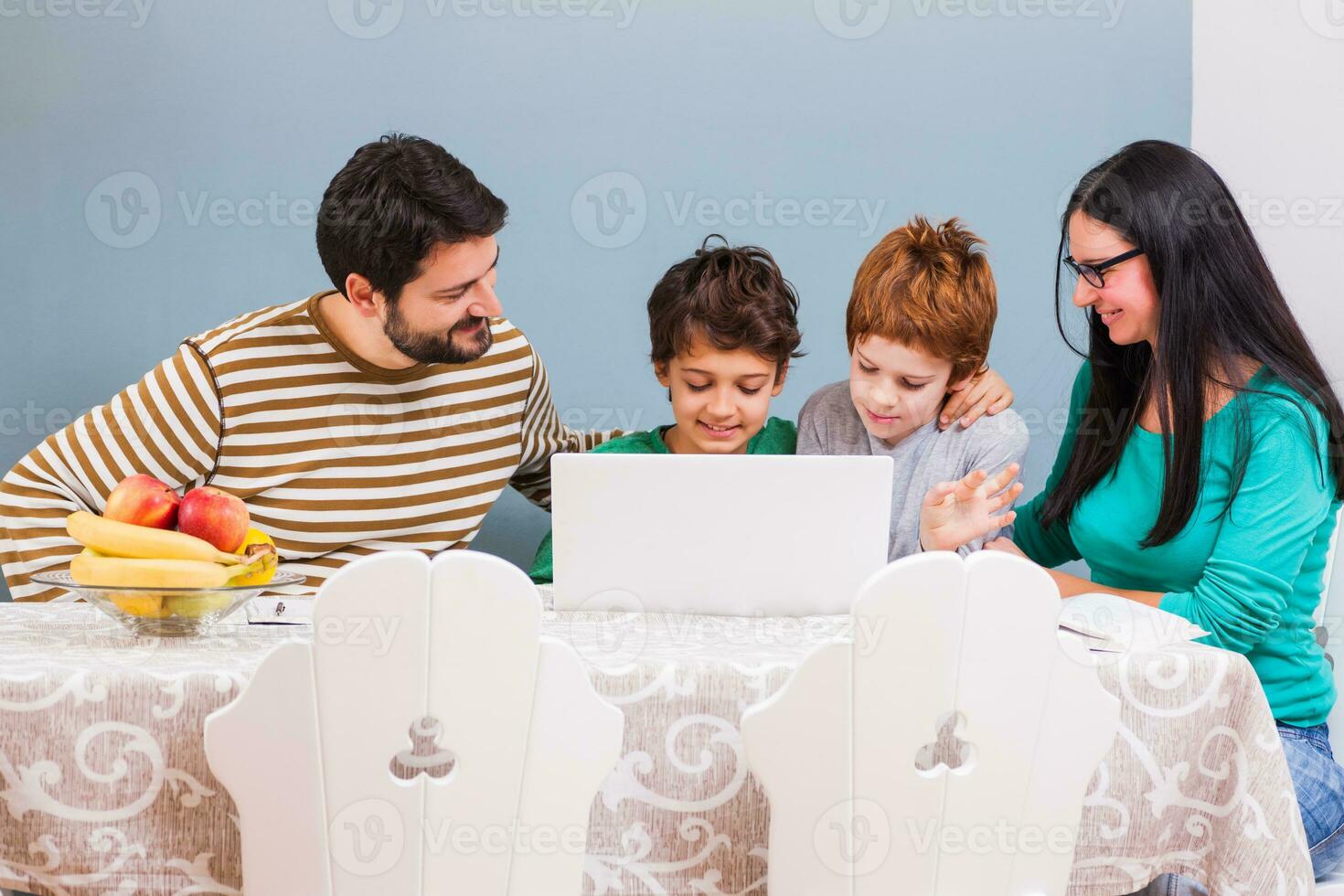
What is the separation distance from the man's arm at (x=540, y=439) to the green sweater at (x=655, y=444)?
124 mm

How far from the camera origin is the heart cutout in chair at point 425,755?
33.5 inches

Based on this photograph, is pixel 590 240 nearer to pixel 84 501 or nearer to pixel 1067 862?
pixel 84 501

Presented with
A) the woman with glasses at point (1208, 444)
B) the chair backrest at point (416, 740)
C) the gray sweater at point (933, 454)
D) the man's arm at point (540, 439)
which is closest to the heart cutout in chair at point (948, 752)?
the chair backrest at point (416, 740)

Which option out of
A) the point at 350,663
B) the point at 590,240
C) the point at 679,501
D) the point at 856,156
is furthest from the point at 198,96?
the point at 350,663

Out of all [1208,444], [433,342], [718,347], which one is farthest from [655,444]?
[1208,444]

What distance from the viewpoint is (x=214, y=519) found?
1128mm

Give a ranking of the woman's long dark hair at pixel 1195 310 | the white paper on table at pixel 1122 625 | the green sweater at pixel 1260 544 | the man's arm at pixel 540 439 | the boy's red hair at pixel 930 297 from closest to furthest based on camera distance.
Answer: the white paper on table at pixel 1122 625 < the green sweater at pixel 1260 544 < the woman's long dark hair at pixel 1195 310 < the boy's red hair at pixel 930 297 < the man's arm at pixel 540 439

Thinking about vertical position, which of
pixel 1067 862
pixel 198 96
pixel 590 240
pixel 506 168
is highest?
pixel 198 96

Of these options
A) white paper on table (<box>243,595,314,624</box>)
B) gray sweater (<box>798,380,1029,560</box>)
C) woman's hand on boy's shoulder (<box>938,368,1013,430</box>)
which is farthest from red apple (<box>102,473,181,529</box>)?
woman's hand on boy's shoulder (<box>938,368,1013,430</box>)

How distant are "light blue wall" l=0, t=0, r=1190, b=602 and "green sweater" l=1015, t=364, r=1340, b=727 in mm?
667

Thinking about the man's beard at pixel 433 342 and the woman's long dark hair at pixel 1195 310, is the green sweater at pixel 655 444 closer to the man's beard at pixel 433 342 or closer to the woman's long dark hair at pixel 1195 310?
the man's beard at pixel 433 342

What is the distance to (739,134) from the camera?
204 centimetres

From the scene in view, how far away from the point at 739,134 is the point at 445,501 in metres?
0.85

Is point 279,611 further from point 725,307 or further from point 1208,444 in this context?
point 1208,444
